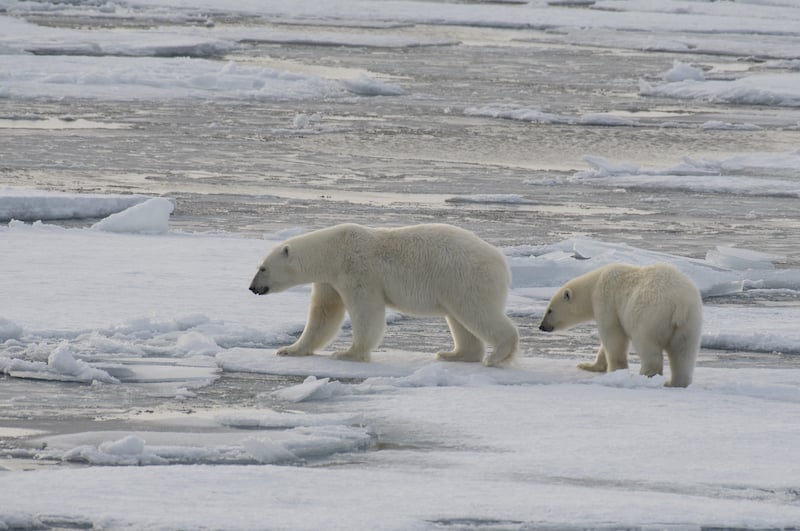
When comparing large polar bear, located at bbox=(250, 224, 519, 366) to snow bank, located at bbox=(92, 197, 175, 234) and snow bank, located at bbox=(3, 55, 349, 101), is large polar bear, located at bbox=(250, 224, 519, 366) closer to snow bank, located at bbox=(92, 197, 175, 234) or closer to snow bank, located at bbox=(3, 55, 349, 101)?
snow bank, located at bbox=(92, 197, 175, 234)

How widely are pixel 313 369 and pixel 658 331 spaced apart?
148 cm

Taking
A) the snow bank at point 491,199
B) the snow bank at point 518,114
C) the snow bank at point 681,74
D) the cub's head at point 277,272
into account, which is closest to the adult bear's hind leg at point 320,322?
the cub's head at point 277,272

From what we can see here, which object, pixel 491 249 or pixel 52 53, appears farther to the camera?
pixel 52 53

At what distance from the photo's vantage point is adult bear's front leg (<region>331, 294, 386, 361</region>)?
253 inches

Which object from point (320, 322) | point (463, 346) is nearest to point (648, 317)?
point (463, 346)

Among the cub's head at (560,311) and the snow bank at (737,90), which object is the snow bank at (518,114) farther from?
the cub's head at (560,311)

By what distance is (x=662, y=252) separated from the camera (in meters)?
9.93

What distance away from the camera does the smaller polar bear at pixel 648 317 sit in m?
5.95

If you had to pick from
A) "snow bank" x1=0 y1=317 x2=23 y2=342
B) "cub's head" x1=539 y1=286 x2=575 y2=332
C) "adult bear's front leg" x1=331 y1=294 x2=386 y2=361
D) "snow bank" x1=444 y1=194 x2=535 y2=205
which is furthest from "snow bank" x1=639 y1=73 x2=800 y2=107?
"snow bank" x1=0 y1=317 x2=23 y2=342

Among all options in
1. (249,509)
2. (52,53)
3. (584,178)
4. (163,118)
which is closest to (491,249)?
(249,509)

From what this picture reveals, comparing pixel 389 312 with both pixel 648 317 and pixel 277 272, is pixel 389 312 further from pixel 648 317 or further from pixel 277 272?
pixel 648 317

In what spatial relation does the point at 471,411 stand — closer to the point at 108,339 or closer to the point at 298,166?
the point at 108,339

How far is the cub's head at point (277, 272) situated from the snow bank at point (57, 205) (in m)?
4.52

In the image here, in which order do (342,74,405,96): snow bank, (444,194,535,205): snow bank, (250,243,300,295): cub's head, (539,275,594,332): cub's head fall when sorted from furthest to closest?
(342,74,405,96): snow bank → (444,194,535,205): snow bank → (250,243,300,295): cub's head → (539,275,594,332): cub's head
